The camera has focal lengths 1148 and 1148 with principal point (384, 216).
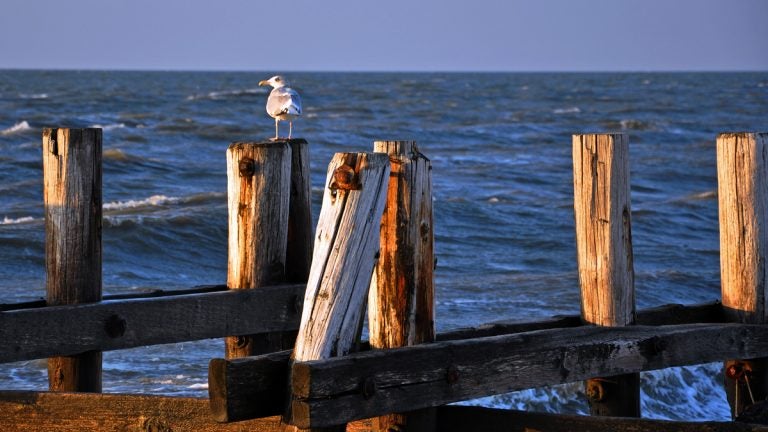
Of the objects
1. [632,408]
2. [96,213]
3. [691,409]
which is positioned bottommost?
[691,409]

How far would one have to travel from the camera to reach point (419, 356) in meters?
3.99

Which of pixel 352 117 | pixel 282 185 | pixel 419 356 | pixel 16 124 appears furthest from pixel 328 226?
pixel 352 117

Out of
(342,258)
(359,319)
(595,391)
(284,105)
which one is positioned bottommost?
(595,391)

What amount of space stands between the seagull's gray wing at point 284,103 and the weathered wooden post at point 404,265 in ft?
5.66

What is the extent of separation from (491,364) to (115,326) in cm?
170

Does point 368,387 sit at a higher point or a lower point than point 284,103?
lower

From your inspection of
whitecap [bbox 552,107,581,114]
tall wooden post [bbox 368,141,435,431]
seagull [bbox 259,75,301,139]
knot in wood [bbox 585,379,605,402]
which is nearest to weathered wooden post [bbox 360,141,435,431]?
tall wooden post [bbox 368,141,435,431]

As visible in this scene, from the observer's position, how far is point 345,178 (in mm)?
3895

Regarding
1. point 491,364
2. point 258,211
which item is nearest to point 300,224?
point 258,211

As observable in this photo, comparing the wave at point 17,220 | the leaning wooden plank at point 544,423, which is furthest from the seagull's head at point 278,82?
the wave at point 17,220

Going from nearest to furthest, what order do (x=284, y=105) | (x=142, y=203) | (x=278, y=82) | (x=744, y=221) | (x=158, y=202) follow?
(x=744, y=221) < (x=284, y=105) < (x=278, y=82) < (x=142, y=203) < (x=158, y=202)

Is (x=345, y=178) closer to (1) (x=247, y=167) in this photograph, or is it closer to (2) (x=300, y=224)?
(1) (x=247, y=167)

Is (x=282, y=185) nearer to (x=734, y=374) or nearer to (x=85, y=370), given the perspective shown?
(x=85, y=370)

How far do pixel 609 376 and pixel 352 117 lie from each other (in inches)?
1291
